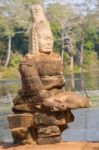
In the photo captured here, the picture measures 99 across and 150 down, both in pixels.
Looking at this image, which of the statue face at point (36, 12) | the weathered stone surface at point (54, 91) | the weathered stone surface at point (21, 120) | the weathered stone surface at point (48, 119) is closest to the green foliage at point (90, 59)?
the statue face at point (36, 12)

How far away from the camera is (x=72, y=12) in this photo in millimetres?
69125

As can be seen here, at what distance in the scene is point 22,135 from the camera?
9344 mm

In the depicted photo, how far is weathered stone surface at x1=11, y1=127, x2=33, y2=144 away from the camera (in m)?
9.33

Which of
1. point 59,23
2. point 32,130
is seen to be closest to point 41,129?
point 32,130

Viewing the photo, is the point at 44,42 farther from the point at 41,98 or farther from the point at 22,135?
the point at 22,135

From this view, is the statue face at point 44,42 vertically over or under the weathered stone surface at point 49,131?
over

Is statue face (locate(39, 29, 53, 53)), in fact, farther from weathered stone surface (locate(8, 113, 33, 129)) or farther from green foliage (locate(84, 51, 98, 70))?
green foliage (locate(84, 51, 98, 70))

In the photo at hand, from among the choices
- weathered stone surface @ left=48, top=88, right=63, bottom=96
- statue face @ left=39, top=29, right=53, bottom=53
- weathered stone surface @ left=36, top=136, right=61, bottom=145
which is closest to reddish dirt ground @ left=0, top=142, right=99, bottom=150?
weathered stone surface @ left=36, top=136, right=61, bottom=145

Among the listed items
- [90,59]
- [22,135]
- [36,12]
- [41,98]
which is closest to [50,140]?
[22,135]

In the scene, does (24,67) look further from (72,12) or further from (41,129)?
(72,12)

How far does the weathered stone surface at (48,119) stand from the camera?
925 cm

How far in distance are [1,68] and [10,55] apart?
8.44ft

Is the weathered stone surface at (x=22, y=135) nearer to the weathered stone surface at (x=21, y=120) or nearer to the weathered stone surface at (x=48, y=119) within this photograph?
the weathered stone surface at (x=21, y=120)

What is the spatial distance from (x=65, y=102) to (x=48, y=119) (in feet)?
1.34
